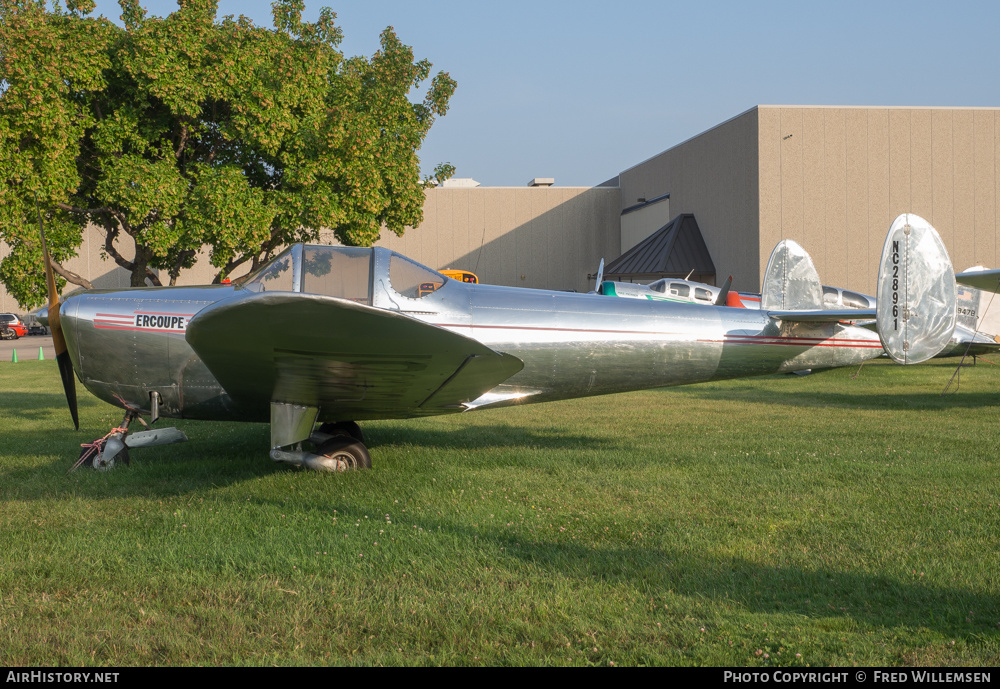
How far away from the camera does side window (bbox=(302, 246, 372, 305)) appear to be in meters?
6.08

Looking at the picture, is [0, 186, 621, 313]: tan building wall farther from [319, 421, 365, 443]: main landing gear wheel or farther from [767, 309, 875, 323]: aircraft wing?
[767, 309, 875, 323]: aircraft wing

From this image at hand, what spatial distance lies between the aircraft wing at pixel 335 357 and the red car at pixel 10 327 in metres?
39.8

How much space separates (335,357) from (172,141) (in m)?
14.7

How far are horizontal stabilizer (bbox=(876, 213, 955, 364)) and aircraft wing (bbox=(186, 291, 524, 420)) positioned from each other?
3.70 meters

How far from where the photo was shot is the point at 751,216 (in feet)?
89.0

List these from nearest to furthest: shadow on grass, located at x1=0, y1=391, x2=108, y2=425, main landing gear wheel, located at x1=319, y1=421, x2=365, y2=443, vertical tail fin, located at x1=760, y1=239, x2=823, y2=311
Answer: main landing gear wheel, located at x1=319, y1=421, x2=365, y2=443, vertical tail fin, located at x1=760, y1=239, x2=823, y2=311, shadow on grass, located at x1=0, y1=391, x2=108, y2=425

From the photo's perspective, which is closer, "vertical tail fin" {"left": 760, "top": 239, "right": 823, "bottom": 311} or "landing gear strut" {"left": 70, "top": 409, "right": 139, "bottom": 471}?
"landing gear strut" {"left": 70, "top": 409, "right": 139, "bottom": 471}

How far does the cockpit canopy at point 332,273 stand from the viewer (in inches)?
240

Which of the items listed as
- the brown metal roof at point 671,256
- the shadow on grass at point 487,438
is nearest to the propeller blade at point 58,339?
the shadow on grass at point 487,438

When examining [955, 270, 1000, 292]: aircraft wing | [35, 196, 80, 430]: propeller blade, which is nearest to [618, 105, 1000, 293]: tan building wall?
[955, 270, 1000, 292]: aircraft wing

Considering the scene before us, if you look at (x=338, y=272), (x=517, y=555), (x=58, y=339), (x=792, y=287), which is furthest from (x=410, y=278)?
(x=792, y=287)

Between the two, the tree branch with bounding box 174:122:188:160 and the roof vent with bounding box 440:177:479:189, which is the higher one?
the roof vent with bounding box 440:177:479:189

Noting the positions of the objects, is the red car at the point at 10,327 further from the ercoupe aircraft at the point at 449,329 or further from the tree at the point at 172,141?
the ercoupe aircraft at the point at 449,329

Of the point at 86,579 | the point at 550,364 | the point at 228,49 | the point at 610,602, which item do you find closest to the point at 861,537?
the point at 610,602
